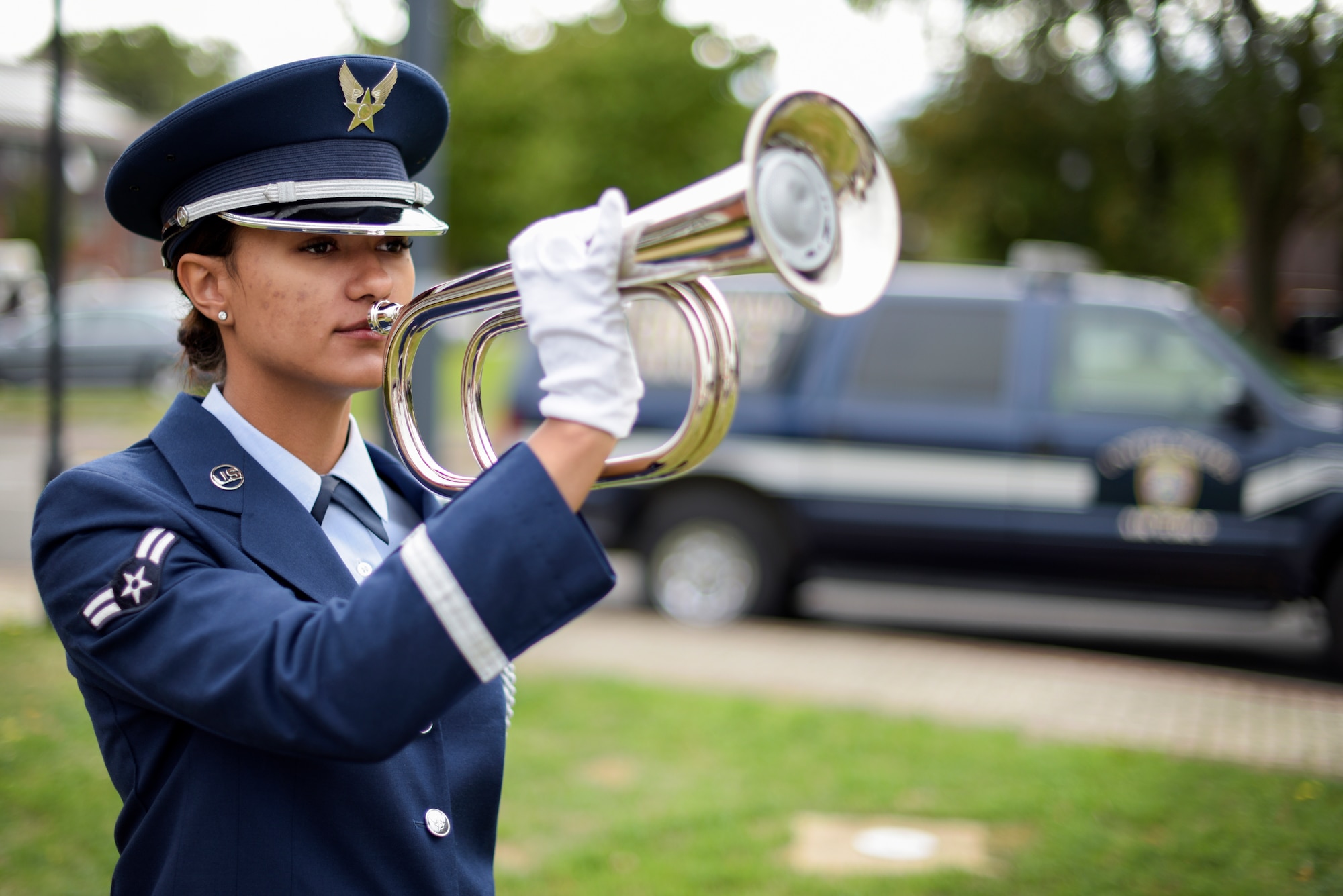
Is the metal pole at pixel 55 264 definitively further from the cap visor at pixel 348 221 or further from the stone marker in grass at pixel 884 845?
the cap visor at pixel 348 221

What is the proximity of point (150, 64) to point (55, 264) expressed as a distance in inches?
42.9

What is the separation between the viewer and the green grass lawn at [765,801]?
3.49m

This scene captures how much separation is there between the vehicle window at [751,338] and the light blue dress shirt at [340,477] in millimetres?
5248

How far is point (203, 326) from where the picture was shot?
1.77 metres

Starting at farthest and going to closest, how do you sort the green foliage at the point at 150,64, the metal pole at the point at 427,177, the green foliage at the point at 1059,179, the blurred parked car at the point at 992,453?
1. the blurred parked car at the point at 992,453
2. the green foliage at the point at 150,64
3. the green foliage at the point at 1059,179
4. the metal pole at the point at 427,177

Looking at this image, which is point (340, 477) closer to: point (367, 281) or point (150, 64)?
point (367, 281)

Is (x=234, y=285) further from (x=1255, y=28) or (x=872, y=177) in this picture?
(x=1255, y=28)

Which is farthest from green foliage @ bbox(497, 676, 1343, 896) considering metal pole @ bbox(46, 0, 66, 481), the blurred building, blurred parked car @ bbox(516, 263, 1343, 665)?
the blurred building

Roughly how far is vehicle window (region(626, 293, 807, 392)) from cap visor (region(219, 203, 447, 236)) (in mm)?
5384

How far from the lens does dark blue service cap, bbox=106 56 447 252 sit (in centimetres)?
148

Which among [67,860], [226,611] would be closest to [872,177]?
[226,611]

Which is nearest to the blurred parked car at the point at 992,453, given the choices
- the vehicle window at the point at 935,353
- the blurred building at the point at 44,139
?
the vehicle window at the point at 935,353

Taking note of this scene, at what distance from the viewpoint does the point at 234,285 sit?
1555 mm

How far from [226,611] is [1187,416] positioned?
5.90 m
